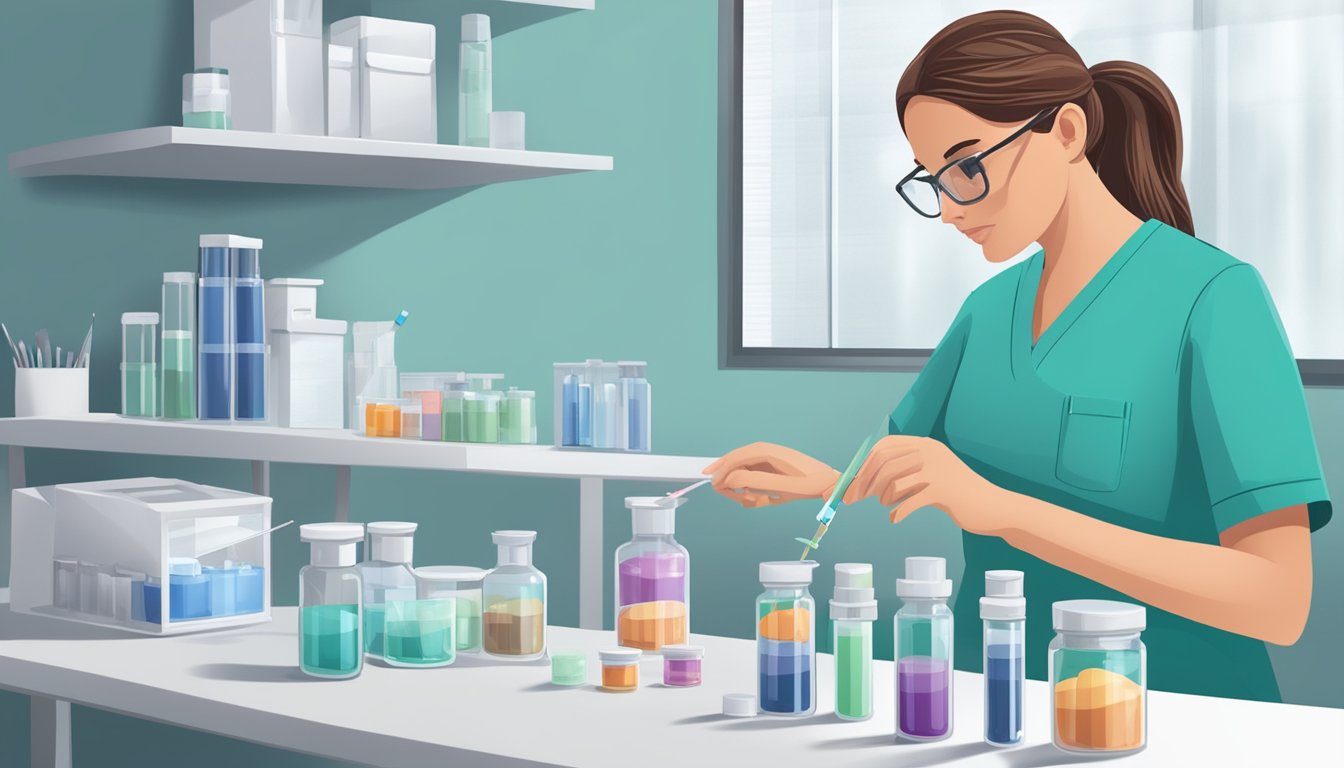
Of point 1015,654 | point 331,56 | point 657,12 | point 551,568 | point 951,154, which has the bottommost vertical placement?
point 551,568

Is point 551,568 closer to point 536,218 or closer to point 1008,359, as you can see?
A: point 536,218

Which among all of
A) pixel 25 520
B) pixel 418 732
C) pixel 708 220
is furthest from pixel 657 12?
pixel 418 732

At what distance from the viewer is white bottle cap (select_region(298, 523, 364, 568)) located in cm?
144

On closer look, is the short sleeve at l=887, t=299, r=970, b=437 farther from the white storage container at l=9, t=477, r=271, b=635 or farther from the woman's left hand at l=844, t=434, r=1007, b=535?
the white storage container at l=9, t=477, r=271, b=635

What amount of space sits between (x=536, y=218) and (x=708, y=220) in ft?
1.10

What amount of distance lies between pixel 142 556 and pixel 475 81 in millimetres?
895

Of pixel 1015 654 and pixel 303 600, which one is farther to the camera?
pixel 303 600

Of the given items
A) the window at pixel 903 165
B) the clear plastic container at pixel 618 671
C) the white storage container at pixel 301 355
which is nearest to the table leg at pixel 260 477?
the white storage container at pixel 301 355

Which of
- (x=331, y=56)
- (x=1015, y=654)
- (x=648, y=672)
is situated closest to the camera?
(x=1015, y=654)

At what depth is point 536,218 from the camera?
260 cm

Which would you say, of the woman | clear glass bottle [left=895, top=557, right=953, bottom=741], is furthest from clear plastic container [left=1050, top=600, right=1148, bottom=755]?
the woman

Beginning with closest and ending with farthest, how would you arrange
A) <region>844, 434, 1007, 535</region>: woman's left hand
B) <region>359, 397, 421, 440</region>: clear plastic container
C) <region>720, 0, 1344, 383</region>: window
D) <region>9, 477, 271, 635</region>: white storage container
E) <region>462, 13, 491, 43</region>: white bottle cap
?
<region>844, 434, 1007, 535</region>: woman's left hand, <region>9, 477, 271, 635</region>: white storage container, <region>359, 397, 421, 440</region>: clear plastic container, <region>462, 13, 491, 43</region>: white bottle cap, <region>720, 0, 1344, 383</region>: window

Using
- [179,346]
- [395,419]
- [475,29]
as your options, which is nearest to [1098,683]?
[395,419]

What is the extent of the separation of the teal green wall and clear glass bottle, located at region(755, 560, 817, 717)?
1093 millimetres
